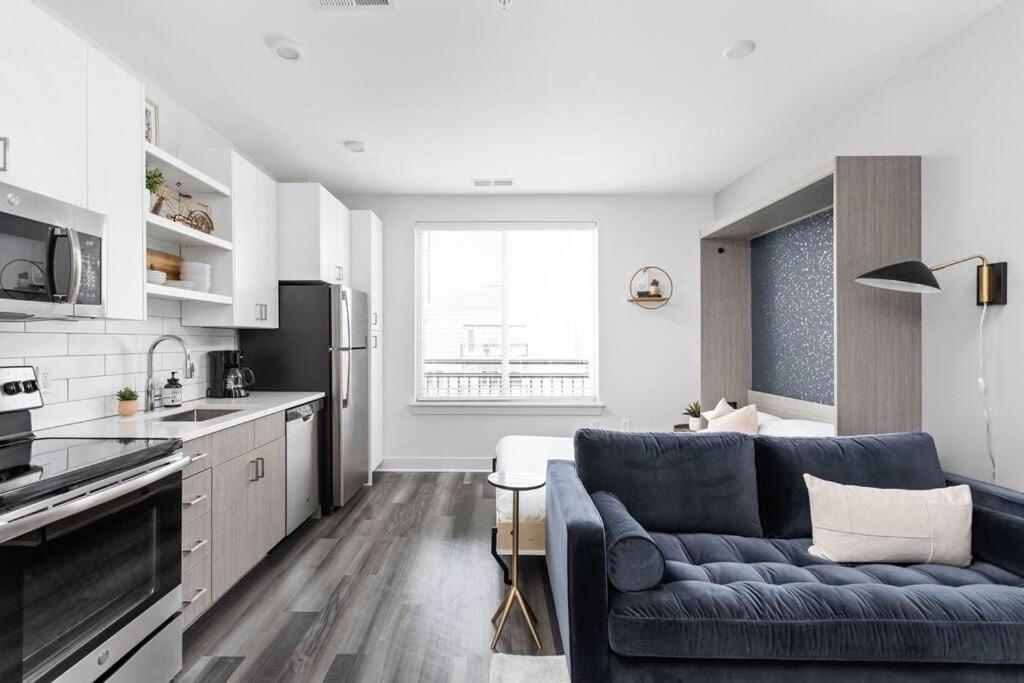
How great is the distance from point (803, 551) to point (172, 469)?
7.95 ft

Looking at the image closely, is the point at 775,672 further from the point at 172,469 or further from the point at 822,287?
the point at 822,287

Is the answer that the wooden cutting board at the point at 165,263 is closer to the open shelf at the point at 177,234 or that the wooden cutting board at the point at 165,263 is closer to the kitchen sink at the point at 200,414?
the open shelf at the point at 177,234

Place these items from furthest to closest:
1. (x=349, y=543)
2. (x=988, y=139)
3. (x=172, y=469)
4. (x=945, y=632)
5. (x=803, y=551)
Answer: (x=349, y=543)
(x=988, y=139)
(x=803, y=551)
(x=172, y=469)
(x=945, y=632)

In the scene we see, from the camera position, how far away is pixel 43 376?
6.79 feet

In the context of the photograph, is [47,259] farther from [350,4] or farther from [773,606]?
[773,606]

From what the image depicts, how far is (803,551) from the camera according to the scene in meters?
1.92

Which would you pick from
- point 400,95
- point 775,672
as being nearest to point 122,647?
point 775,672

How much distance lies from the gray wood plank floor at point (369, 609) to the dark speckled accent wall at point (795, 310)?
2.13 meters

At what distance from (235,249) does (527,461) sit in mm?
2242

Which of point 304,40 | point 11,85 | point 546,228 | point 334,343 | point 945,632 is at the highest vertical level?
point 304,40

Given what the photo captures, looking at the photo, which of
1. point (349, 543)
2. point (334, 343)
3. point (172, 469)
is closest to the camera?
point (172, 469)

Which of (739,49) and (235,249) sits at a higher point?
A: (739,49)

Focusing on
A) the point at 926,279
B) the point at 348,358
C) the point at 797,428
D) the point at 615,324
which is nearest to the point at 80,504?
the point at 348,358

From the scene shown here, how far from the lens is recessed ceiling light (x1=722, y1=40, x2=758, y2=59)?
2348 mm
